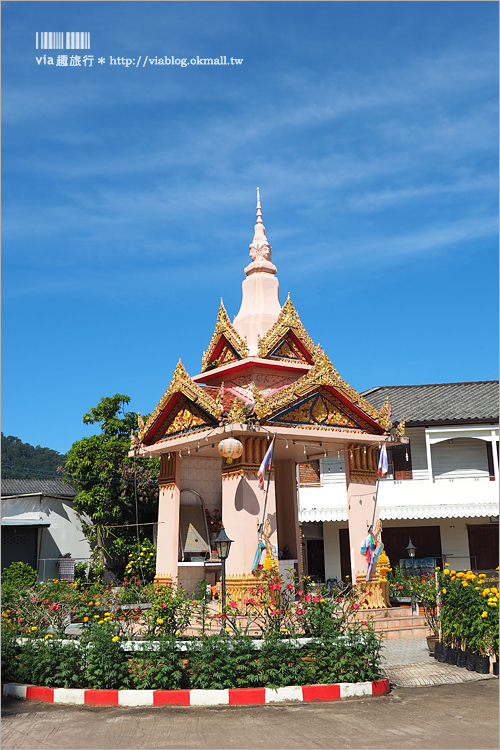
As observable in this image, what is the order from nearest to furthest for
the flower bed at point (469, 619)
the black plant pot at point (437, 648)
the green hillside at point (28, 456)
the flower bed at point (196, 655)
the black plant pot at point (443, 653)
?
the flower bed at point (196, 655)
the flower bed at point (469, 619)
the black plant pot at point (443, 653)
the black plant pot at point (437, 648)
the green hillside at point (28, 456)

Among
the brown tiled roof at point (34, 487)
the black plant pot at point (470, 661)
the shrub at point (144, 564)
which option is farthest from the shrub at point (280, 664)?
the brown tiled roof at point (34, 487)

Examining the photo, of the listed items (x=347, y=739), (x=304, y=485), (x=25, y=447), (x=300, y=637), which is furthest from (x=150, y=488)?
(x=25, y=447)

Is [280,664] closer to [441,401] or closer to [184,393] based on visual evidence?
[184,393]

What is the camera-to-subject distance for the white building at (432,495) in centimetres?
2445

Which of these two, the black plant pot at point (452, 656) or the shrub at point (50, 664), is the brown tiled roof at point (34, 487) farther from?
the black plant pot at point (452, 656)

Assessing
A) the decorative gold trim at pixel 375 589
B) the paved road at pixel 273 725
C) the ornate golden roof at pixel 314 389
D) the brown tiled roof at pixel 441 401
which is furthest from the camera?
the brown tiled roof at pixel 441 401

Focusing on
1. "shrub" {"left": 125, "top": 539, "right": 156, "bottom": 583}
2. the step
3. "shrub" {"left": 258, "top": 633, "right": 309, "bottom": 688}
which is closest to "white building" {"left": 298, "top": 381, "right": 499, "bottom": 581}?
"shrub" {"left": 125, "top": 539, "right": 156, "bottom": 583}

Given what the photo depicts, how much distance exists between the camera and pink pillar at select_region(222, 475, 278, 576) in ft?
43.4

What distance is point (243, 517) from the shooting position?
13383mm

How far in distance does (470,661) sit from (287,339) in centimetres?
782

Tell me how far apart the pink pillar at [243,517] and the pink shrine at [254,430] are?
2 cm

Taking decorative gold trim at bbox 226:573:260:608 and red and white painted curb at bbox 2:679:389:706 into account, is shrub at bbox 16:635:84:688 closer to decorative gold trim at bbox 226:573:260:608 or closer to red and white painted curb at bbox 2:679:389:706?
red and white painted curb at bbox 2:679:389:706

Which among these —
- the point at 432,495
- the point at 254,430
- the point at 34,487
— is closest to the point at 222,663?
the point at 254,430

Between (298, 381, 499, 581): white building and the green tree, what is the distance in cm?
620
